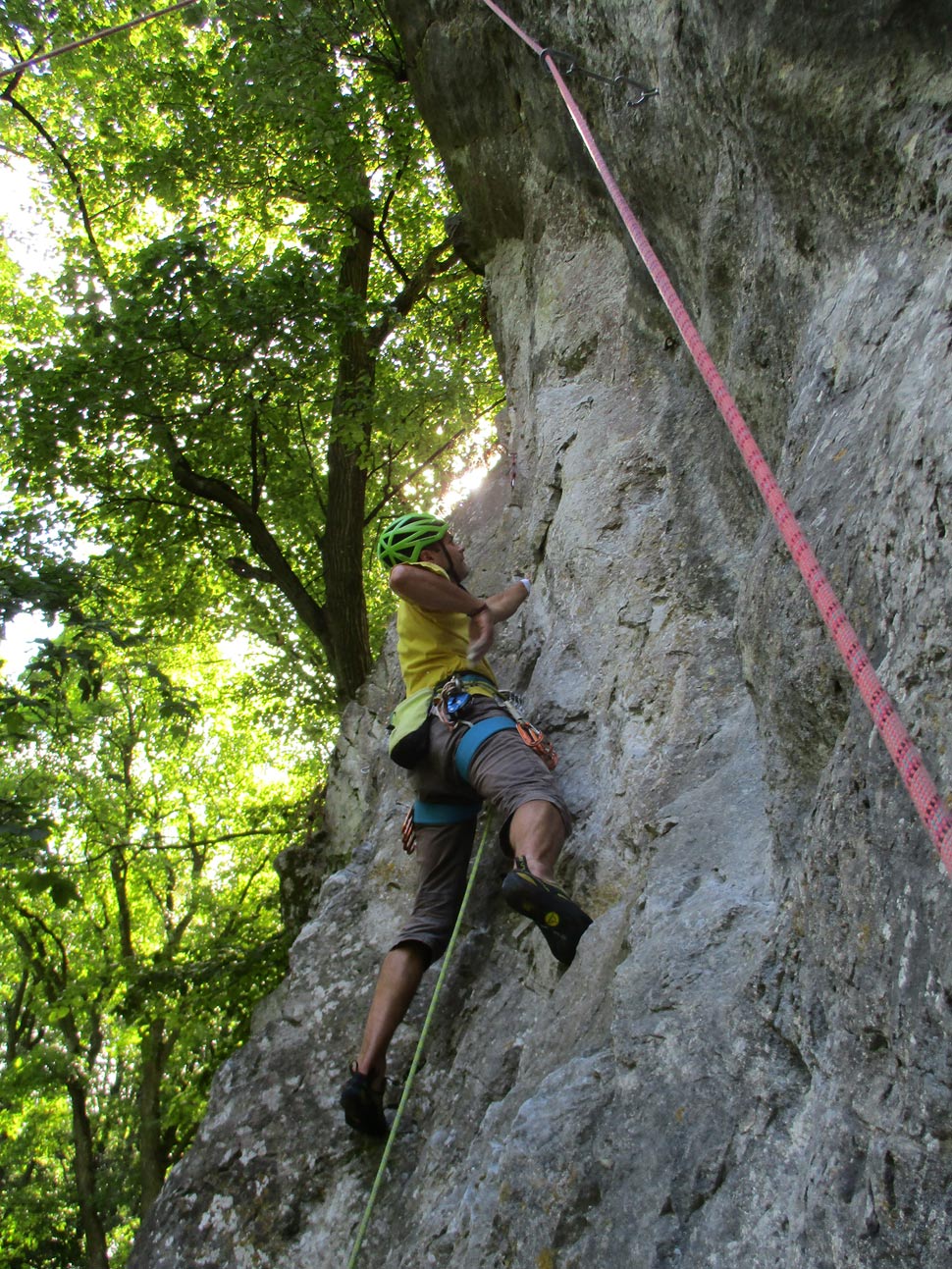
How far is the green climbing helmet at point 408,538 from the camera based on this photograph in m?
4.71

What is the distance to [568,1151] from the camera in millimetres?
2531

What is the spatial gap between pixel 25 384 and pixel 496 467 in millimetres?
4741

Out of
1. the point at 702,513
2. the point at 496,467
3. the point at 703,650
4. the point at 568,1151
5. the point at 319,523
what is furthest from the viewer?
the point at 319,523

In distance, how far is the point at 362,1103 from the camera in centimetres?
377

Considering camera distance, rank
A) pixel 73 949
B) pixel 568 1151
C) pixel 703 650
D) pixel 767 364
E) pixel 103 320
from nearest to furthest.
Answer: pixel 568 1151 → pixel 767 364 → pixel 703 650 → pixel 103 320 → pixel 73 949

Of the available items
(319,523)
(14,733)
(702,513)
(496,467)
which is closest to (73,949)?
(319,523)

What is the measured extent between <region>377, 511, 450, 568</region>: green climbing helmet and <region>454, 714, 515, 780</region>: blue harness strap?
91 cm

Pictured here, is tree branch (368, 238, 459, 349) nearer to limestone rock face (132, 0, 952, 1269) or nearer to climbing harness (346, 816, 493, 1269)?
limestone rock face (132, 0, 952, 1269)

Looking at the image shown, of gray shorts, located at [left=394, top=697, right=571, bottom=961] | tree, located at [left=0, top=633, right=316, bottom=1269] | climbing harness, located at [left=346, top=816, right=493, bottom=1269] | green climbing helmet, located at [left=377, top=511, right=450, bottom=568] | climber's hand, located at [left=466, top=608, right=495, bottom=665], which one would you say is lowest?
climbing harness, located at [left=346, top=816, right=493, bottom=1269]

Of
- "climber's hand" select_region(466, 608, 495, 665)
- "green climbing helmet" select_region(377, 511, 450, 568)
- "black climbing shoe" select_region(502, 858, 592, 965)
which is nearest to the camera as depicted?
"black climbing shoe" select_region(502, 858, 592, 965)

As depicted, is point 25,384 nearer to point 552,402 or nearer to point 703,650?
point 552,402

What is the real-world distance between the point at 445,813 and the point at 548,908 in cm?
117

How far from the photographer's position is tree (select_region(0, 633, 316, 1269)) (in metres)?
12.7

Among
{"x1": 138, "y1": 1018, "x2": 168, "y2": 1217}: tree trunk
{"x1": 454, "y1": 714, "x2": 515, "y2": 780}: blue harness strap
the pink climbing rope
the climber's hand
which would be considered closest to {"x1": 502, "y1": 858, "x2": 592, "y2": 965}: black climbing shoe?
{"x1": 454, "y1": 714, "x2": 515, "y2": 780}: blue harness strap
